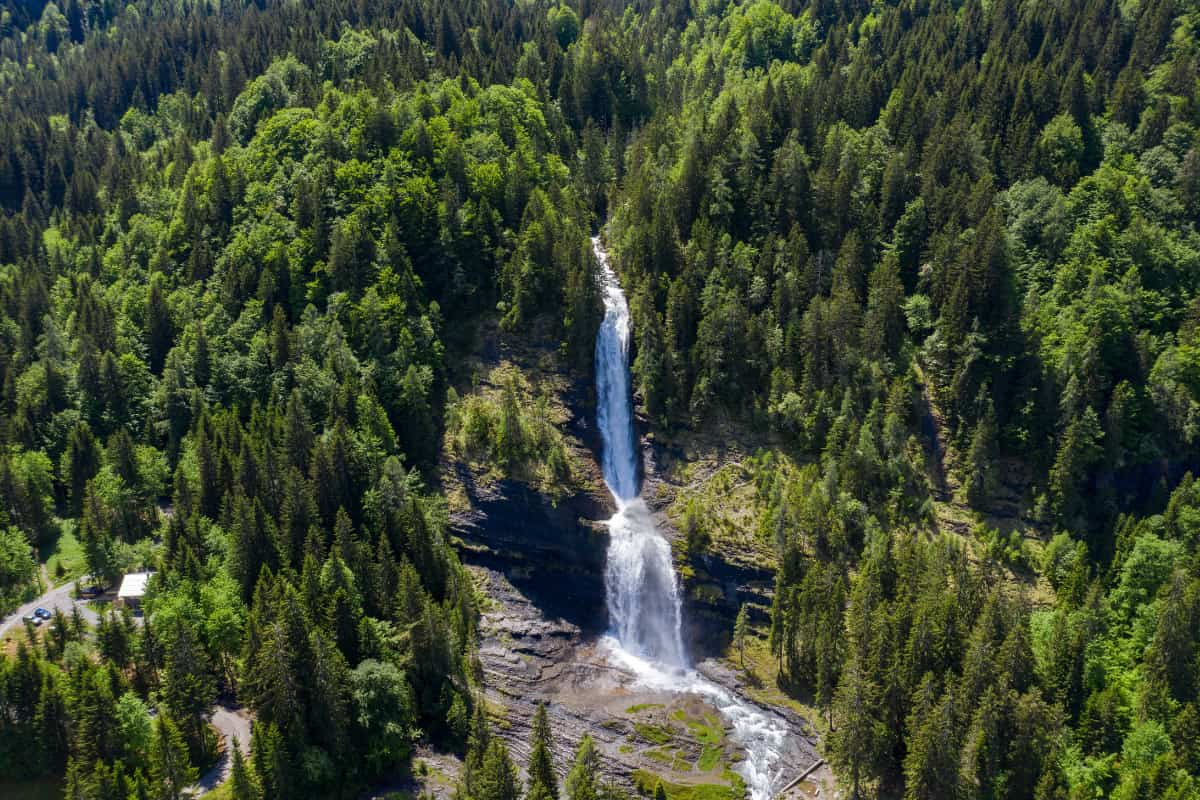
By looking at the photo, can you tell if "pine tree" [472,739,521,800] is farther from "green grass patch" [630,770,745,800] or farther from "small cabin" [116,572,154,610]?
"small cabin" [116,572,154,610]

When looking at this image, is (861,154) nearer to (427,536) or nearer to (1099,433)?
(1099,433)

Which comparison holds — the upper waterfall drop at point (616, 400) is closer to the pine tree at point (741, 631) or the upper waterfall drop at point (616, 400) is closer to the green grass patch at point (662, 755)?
the pine tree at point (741, 631)

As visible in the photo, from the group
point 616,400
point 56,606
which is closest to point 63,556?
point 56,606

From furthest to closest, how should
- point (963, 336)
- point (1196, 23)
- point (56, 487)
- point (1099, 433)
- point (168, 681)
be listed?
1. point (1196, 23)
2. point (56, 487)
3. point (963, 336)
4. point (1099, 433)
5. point (168, 681)

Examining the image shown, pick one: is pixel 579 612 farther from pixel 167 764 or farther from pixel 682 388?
pixel 167 764

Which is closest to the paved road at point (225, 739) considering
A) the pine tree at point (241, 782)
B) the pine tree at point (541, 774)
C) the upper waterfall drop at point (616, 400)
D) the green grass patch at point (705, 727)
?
the pine tree at point (241, 782)

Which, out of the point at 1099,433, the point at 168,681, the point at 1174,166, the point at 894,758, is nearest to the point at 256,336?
the point at 168,681

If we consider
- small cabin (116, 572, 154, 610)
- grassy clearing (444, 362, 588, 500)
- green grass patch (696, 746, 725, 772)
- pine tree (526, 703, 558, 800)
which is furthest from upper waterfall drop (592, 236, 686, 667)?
small cabin (116, 572, 154, 610)
